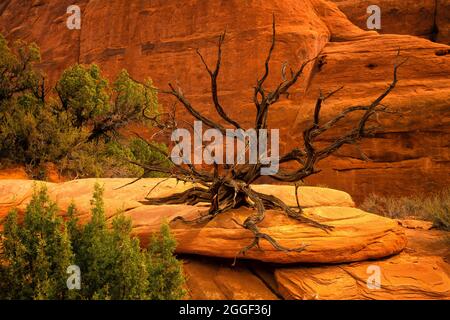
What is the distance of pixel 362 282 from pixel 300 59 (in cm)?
1160

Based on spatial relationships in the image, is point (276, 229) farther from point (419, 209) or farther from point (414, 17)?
point (414, 17)

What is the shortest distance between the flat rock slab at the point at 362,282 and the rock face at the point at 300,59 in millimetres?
8558

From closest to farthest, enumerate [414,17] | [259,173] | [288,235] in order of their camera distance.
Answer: [288,235] < [259,173] < [414,17]

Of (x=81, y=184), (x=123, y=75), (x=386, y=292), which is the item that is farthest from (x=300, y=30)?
(x=386, y=292)

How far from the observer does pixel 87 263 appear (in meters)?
4.86

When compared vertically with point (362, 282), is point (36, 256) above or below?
above

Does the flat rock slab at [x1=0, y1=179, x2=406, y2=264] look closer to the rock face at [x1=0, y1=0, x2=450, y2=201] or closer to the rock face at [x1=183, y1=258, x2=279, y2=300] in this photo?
the rock face at [x1=183, y1=258, x2=279, y2=300]

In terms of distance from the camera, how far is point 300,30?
16.5m

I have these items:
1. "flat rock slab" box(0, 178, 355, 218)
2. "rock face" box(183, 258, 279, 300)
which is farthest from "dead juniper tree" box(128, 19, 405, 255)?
"flat rock slab" box(0, 178, 355, 218)

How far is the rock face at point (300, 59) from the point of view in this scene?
14219 mm

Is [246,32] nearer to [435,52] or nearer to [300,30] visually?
[300,30]

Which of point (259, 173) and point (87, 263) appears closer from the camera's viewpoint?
point (87, 263)

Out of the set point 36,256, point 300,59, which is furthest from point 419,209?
point 36,256
